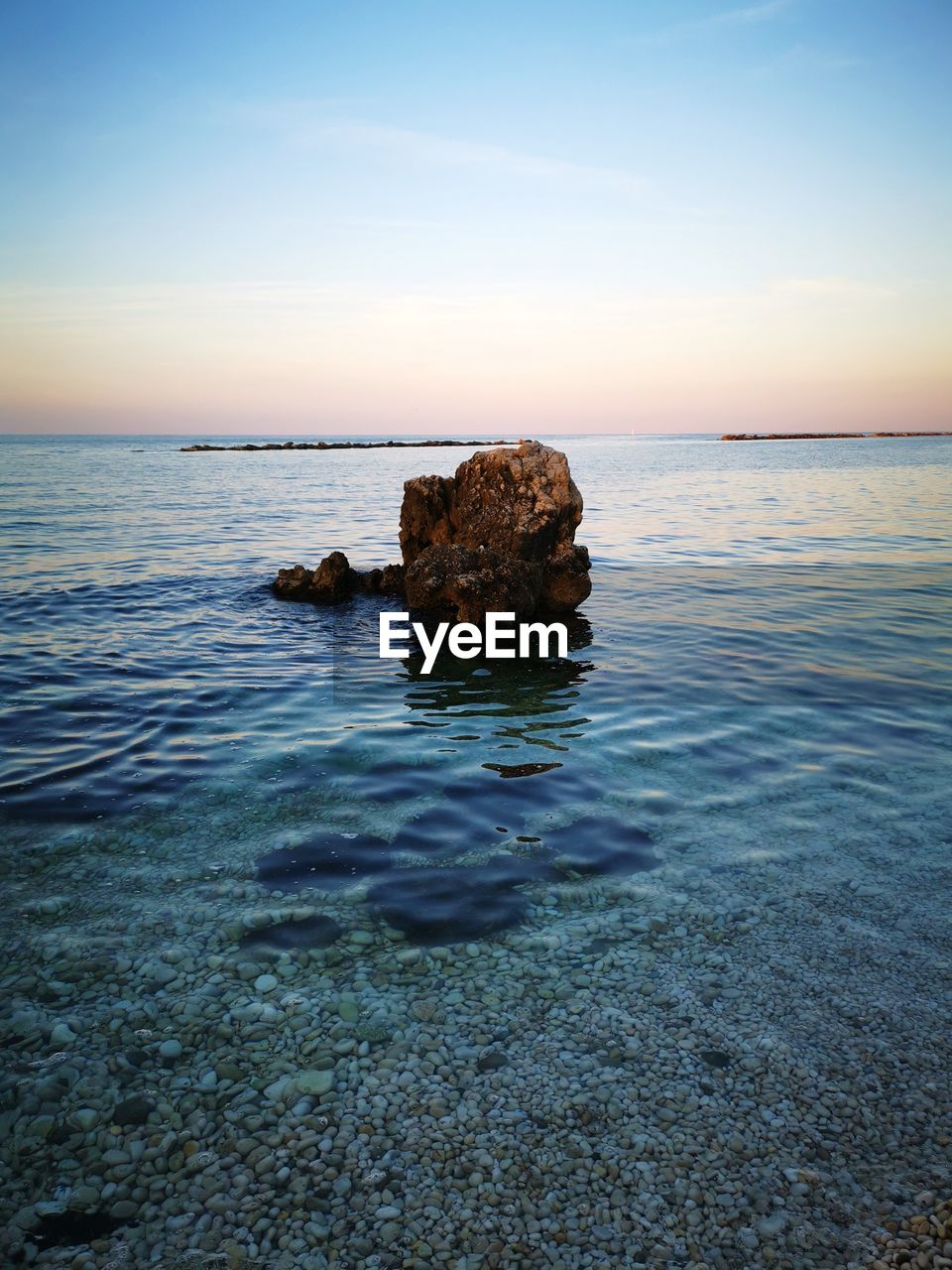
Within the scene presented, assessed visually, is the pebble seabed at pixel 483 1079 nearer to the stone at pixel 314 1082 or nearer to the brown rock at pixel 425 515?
the stone at pixel 314 1082

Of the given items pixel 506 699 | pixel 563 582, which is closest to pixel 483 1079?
pixel 506 699

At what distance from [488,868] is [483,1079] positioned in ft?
8.14

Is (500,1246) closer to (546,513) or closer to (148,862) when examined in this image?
(148,862)

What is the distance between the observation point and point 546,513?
19266 mm

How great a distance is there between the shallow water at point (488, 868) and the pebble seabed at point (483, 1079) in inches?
1.1

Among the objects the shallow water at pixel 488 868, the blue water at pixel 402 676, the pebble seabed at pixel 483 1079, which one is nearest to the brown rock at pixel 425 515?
the blue water at pixel 402 676

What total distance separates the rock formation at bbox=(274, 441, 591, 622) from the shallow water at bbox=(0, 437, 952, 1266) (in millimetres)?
2304

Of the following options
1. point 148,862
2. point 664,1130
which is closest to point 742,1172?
point 664,1130

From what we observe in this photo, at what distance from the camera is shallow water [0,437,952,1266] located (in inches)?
175

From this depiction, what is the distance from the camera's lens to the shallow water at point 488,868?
175 inches

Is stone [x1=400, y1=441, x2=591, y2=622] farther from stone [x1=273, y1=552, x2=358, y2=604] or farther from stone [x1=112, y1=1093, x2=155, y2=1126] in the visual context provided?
stone [x1=112, y1=1093, x2=155, y2=1126]

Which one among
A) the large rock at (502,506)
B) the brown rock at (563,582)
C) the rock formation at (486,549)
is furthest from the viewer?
the brown rock at (563,582)

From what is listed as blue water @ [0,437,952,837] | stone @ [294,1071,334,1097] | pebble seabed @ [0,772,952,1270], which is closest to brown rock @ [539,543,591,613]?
blue water @ [0,437,952,837]

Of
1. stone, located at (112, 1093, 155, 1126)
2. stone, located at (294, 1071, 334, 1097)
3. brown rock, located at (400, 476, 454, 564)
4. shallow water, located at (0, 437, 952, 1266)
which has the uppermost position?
brown rock, located at (400, 476, 454, 564)
